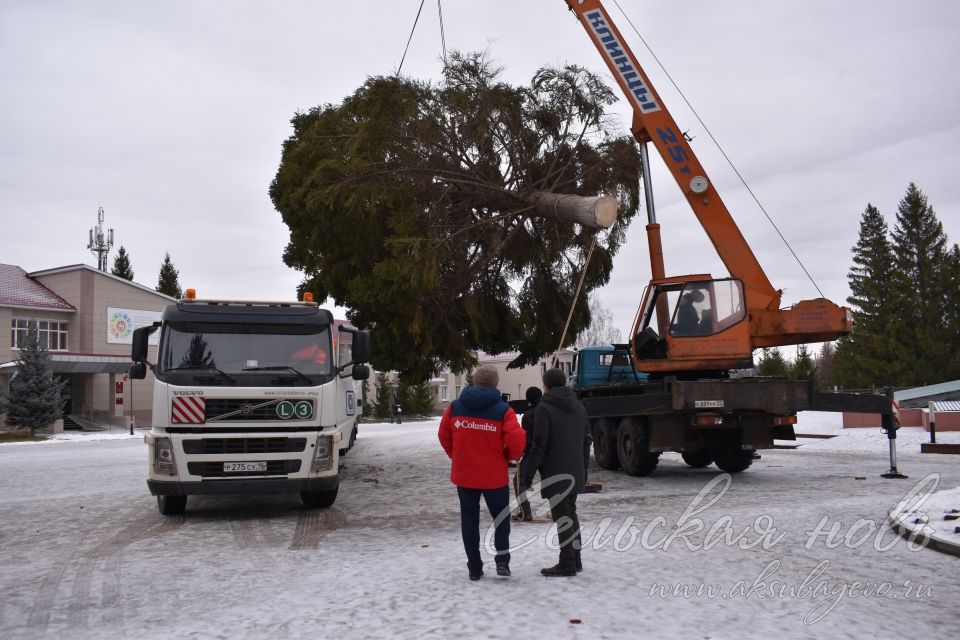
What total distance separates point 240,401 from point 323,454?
1.18 m

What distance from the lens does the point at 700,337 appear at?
42.1 feet

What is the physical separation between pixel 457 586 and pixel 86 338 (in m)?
45.0

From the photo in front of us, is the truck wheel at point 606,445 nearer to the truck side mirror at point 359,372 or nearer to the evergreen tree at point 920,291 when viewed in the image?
the truck side mirror at point 359,372

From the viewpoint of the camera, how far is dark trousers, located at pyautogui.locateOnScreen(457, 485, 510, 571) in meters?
6.18

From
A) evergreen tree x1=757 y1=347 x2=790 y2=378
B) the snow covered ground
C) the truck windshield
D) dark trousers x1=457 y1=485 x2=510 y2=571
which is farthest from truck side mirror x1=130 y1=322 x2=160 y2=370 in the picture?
evergreen tree x1=757 y1=347 x2=790 y2=378

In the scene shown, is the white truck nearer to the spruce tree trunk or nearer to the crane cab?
the spruce tree trunk

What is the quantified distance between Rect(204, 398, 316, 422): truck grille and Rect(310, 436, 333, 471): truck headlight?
51 cm

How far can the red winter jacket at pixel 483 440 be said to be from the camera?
20.2ft

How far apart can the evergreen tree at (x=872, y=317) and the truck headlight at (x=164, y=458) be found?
142 feet

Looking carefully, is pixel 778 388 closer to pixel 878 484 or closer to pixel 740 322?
pixel 740 322

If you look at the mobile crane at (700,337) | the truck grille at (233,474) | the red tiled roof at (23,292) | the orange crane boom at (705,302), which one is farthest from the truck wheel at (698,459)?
the red tiled roof at (23,292)

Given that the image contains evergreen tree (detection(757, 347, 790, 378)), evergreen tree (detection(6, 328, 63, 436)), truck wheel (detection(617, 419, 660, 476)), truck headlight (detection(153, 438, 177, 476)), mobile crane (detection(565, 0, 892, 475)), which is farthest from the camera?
evergreen tree (detection(757, 347, 790, 378))

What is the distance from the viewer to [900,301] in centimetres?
4812

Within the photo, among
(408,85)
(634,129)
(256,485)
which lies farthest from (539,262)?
(256,485)
